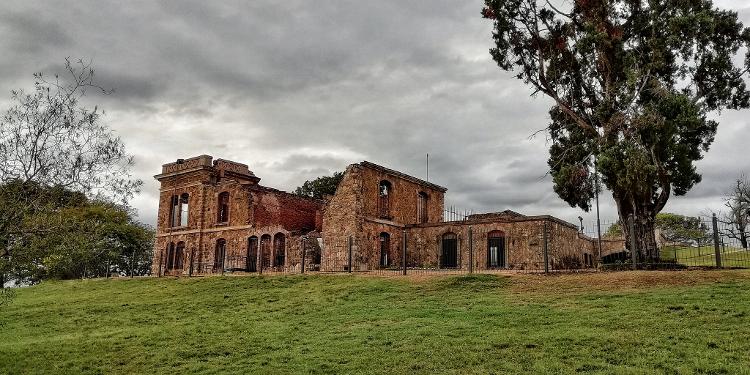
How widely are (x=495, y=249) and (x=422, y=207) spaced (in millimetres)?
7229

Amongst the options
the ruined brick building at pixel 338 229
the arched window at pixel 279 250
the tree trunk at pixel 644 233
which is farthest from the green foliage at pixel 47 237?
the arched window at pixel 279 250

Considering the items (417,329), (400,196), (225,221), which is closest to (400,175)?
(400,196)

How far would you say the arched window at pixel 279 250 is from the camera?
30.3 m

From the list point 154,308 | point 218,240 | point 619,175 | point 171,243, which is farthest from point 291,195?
point 619,175

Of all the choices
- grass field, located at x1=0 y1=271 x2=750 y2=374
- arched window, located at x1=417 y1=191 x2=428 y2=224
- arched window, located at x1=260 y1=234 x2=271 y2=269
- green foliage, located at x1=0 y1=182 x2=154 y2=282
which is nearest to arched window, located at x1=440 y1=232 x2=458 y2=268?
arched window, located at x1=417 y1=191 x2=428 y2=224

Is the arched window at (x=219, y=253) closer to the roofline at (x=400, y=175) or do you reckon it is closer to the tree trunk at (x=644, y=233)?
the roofline at (x=400, y=175)

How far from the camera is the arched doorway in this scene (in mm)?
31170

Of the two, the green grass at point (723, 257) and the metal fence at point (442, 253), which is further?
the metal fence at point (442, 253)

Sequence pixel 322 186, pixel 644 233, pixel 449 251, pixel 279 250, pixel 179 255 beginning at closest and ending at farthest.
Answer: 1. pixel 644 233
2. pixel 449 251
3. pixel 279 250
4. pixel 179 255
5. pixel 322 186

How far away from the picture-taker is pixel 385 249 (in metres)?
29.4

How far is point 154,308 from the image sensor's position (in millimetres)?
18281

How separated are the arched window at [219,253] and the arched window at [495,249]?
15561 mm

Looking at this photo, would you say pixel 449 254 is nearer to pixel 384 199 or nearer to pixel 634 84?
pixel 384 199

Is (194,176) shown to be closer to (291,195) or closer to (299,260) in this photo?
(291,195)
